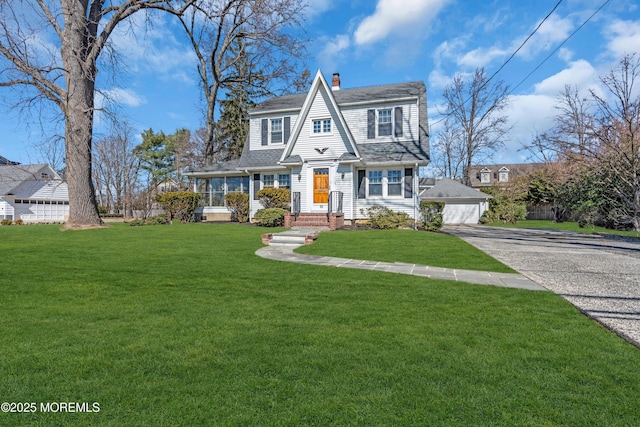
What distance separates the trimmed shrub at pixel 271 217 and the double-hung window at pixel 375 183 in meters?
4.44

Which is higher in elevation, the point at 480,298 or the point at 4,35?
the point at 4,35

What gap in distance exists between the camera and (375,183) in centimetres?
1605

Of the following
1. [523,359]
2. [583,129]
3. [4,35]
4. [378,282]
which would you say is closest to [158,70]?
[4,35]

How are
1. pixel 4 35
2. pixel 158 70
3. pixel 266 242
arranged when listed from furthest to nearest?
pixel 158 70 < pixel 4 35 < pixel 266 242

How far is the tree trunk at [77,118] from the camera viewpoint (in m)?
12.9

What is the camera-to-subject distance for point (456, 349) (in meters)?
2.92

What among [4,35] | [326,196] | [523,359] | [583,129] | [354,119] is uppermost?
[4,35]

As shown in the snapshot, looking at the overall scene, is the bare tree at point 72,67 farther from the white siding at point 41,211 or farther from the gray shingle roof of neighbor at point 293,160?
the white siding at point 41,211

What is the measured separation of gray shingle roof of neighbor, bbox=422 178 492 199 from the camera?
26000mm

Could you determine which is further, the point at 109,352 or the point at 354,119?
the point at 354,119

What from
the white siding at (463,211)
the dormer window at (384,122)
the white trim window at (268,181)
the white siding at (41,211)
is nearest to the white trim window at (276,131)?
the white trim window at (268,181)

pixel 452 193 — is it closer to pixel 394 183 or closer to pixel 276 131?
pixel 394 183

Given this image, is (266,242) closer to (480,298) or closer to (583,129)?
(480,298)

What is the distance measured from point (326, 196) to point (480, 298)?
11531 millimetres
